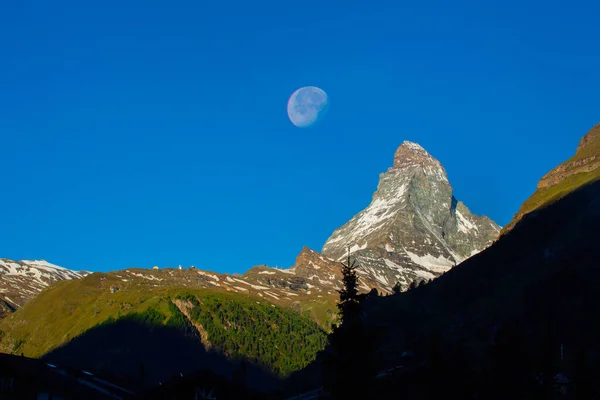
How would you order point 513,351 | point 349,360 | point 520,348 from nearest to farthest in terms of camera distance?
point 349,360 → point 513,351 → point 520,348

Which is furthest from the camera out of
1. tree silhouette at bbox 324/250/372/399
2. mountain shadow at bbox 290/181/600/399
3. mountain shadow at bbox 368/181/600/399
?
mountain shadow at bbox 368/181/600/399

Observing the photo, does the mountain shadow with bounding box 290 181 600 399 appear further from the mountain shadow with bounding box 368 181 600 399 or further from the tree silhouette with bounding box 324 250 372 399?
the tree silhouette with bounding box 324 250 372 399

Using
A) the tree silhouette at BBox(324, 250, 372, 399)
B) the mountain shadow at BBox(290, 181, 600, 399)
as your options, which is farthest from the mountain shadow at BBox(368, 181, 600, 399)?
the tree silhouette at BBox(324, 250, 372, 399)

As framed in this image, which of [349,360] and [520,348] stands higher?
[520,348]

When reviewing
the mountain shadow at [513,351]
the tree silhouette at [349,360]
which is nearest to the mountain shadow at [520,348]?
the mountain shadow at [513,351]

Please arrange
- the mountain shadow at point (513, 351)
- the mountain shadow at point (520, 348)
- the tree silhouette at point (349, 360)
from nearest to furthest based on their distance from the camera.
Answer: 1. the tree silhouette at point (349, 360)
2. the mountain shadow at point (513, 351)
3. the mountain shadow at point (520, 348)

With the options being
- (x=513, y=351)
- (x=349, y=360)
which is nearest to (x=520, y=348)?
(x=513, y=351)

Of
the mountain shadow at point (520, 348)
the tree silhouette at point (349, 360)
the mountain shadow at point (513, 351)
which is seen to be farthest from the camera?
the mountain shadow at point (520, 348)

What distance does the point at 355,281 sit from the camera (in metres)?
50.0

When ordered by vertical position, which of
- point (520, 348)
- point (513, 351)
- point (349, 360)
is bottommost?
point (349, 360)

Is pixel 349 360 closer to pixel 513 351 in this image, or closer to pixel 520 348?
pixel 513 351

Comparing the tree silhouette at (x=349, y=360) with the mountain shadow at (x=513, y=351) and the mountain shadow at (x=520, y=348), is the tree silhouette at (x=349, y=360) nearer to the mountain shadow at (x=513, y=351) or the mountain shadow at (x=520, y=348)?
the mountain shadow at (x=513, y=351)

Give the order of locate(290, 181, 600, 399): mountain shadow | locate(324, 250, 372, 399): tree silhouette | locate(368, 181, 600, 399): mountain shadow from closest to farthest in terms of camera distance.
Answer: locate(324, 250, 372, 399): tree silhouette
locate(290, 181, 600, 399): mountain shadow
locate(368, 181, 600, 399): mountain shadow

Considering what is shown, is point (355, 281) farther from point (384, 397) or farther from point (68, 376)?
point (68, 376)
